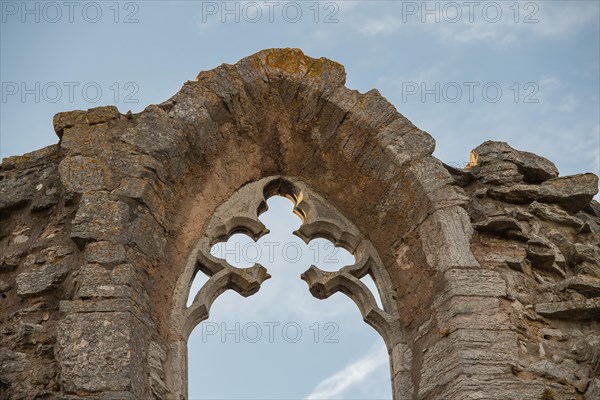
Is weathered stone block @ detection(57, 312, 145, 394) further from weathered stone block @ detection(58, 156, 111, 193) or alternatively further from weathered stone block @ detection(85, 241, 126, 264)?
weathered stone block @ detection(58, 156, 111, 193)

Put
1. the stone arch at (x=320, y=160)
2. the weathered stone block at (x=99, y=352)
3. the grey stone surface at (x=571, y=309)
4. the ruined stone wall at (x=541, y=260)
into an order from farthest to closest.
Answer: the stone arch at (x=320, y=160) < the grey stone surface at (x=571, y=309) < the ruined stone wall at (x=541, y=260) < the weathered stone block at (x=99, y=352)

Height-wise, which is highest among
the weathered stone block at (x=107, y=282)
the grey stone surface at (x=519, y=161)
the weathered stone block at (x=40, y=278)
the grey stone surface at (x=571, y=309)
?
the grey stone surface at (x=519, y=161)

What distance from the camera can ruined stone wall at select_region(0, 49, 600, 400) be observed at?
732 cm

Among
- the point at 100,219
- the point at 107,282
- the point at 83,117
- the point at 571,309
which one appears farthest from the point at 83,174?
→ the point at 571,309

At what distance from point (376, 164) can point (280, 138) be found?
773 mm

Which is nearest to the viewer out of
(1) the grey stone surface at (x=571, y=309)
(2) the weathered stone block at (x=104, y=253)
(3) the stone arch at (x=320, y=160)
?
(2) the weathered stone block at (x=104, y=253)

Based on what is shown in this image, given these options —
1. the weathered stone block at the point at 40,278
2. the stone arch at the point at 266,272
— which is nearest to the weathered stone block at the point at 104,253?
the weathered stone block at the point at 40,278

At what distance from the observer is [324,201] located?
29.6ft

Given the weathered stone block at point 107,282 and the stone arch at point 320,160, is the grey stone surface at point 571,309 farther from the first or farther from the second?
the weathered stone block at point 107,282

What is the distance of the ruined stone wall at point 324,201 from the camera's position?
732 centimetres

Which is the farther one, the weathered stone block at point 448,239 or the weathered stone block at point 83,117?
the weathered stone block at point 83,117

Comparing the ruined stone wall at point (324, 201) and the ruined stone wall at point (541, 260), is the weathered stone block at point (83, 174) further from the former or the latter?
the ruined stone wall at point (541, 260)

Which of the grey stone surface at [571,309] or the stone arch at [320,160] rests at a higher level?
the stone arch at [320,160]

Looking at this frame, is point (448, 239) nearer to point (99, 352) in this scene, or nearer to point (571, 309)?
point (571, 309)
